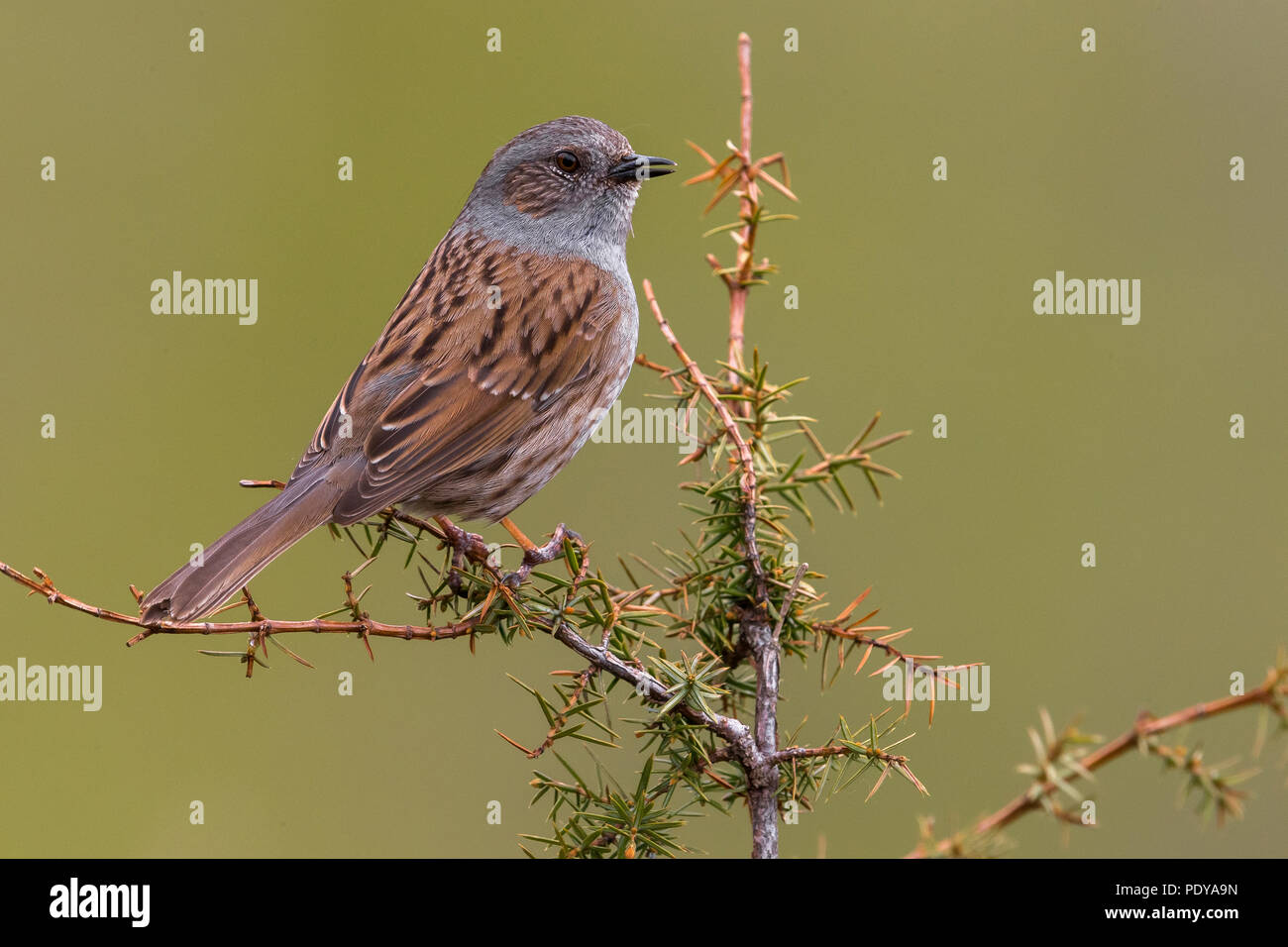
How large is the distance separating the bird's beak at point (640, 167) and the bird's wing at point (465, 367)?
1.43 feet

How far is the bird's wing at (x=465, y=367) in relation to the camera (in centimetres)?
392

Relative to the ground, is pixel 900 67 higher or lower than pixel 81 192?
higher

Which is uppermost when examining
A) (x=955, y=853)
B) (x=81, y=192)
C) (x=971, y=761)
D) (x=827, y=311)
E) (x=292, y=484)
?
(x=81, y=192)

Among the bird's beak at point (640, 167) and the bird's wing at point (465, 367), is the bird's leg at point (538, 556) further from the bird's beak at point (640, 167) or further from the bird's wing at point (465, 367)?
the bird's beak at point (640, 167)

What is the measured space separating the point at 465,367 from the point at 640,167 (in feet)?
3.68

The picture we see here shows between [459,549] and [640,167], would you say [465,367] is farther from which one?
[640,167]

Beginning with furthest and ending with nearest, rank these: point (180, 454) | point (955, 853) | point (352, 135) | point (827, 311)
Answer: point (352, 135), point (827, 311), point (180, 454), point (955, 853)

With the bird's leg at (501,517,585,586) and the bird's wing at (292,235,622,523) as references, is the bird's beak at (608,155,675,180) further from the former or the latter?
the bird's leg at (501,517,585,586)

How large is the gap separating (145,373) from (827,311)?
3.28m

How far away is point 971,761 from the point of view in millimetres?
4609

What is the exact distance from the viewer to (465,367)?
4133 millimetres

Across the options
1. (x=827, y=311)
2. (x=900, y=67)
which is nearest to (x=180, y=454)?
(x=827, y=311)

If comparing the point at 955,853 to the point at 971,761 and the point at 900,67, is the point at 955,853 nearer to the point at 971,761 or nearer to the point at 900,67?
the point at 971,761

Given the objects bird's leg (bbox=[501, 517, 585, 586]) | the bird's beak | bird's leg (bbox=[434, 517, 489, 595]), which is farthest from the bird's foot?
the bird's beak
